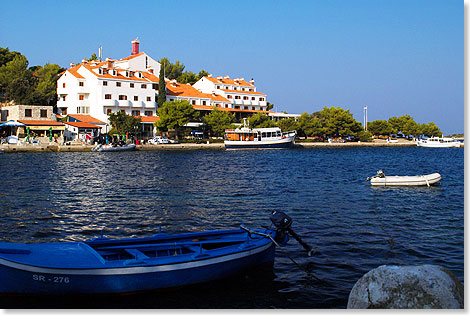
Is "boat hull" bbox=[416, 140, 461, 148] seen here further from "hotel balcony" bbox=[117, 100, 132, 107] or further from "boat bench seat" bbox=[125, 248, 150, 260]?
"boat bench seat" bbox=[125, 248, 150, 260]

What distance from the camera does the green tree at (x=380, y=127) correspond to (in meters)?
103

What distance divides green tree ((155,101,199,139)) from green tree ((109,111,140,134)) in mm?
4069

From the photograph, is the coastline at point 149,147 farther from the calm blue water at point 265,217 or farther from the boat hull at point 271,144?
the calm blue water at point 265,217

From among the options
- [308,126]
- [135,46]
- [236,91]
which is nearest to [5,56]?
[135,46]

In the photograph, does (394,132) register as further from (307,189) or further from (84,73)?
(307,189)

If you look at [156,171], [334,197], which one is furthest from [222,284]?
[156,171]

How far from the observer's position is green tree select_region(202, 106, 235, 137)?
76125 millimetres

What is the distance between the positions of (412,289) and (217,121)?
71.4 metres

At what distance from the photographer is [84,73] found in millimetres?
71625

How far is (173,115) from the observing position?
69.5 metres

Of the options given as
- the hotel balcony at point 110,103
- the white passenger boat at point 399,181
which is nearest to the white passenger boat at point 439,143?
the hotel balcony at point 110,103

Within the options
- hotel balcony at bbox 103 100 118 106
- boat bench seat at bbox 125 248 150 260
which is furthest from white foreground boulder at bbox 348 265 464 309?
hotel balcony at bbox 103 100 118 106

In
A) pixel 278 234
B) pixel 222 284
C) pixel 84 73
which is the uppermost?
pixel 84 73

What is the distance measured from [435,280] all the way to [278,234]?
5569 mm
